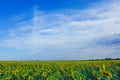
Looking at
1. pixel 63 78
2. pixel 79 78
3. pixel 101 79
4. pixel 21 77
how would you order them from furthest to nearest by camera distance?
pixel 21 77 → pixel 63 78 → pixel 79 78 → pixel 101 79

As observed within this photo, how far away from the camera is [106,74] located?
1140 cm

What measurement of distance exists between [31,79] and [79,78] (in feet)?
8.81

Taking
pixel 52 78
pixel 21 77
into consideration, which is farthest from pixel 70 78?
pixel 21 77

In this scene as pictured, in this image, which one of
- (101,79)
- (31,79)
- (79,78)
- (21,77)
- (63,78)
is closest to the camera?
(101,79)

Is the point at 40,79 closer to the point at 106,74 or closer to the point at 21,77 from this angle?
the point at 21,77

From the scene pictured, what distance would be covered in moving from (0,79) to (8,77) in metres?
0.41

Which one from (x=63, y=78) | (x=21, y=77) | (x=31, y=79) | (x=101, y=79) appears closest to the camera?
(x=101, y=79)

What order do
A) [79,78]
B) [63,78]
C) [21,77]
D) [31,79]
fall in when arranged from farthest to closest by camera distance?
[21,77], [31,79], [63,78], [79,78]

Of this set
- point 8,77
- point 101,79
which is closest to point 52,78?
point 101,79

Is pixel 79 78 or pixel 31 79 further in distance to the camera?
pixel 31 79

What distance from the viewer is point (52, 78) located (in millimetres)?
12062

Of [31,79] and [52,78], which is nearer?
[52,78]

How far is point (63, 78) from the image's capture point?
1293cm

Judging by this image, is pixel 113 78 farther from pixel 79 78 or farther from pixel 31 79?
pixel 31 79
